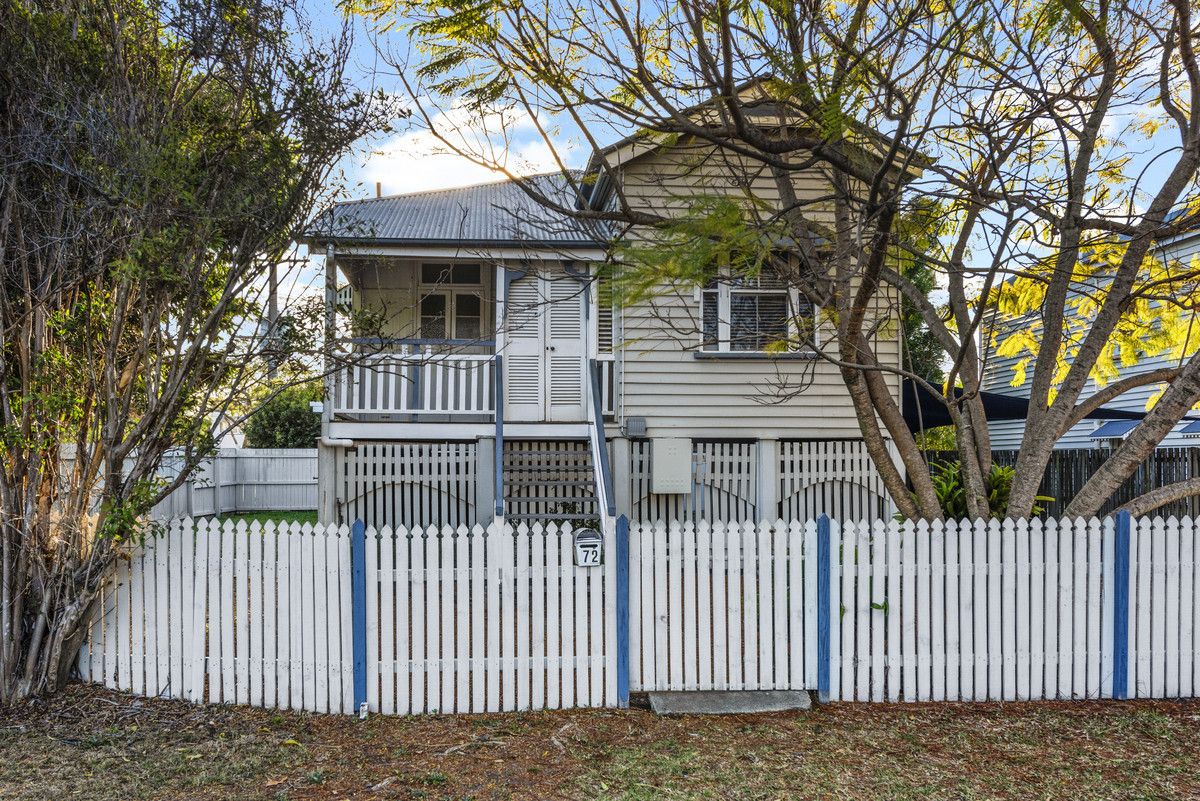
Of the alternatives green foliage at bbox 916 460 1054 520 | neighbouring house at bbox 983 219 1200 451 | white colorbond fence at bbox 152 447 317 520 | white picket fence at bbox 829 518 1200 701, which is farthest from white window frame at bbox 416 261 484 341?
white colorbond fence at bbox 152 447 317 520

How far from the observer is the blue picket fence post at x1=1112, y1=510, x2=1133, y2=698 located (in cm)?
617

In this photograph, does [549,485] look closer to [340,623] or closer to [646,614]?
Result: [646,614]

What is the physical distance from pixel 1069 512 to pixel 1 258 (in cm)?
793

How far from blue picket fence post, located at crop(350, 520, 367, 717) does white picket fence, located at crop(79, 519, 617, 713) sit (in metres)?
0.04

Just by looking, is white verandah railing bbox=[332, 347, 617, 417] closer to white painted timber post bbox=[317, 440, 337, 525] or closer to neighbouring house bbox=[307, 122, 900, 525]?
neighbouring house bbox=[307, 122, 900, 525]

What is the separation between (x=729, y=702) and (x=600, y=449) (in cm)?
406

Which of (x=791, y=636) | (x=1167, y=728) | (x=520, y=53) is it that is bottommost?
(x=1167, y=728)

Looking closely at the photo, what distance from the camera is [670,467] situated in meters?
10.9

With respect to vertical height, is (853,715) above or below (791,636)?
below

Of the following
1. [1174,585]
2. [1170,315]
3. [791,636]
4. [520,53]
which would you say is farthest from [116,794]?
[1170,315]

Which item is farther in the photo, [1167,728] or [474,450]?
[474,450]

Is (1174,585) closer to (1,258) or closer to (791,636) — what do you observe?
(791,636)

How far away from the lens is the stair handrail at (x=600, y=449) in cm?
845

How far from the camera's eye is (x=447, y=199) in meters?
14.7
